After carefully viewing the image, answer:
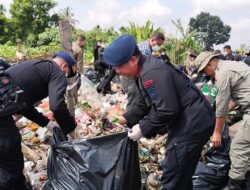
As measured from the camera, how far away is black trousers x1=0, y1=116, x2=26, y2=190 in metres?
2.75

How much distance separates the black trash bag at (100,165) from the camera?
105 inches

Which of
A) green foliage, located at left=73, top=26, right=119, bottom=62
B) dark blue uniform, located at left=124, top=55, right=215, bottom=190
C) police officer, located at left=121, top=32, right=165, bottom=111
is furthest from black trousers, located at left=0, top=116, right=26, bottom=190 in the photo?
green foliage, located at left=73, top=26, right=119, bottom=62

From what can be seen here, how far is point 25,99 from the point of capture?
2922mm

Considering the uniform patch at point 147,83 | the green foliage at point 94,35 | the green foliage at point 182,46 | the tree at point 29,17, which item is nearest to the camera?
the uniform patch at point 147,83

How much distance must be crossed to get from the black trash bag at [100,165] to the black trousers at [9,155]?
353mm

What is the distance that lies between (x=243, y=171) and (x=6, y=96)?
2.44m

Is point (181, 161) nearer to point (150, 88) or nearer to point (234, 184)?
point (150, 88)

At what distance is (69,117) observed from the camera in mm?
3146

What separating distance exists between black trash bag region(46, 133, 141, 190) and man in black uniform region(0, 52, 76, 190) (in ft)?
1.13

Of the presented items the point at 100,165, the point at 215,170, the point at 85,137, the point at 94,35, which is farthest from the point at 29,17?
the point at 100,165

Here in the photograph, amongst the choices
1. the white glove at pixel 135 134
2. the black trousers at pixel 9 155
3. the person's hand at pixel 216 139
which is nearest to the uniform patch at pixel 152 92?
the white glove at pixel 135 134

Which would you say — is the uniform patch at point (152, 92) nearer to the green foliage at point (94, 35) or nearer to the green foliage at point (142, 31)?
the green foliage at point (142, 31)

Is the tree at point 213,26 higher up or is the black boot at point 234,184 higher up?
the tree at point 213,26

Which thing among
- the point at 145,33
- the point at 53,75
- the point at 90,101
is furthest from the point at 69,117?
the point at 145,33
